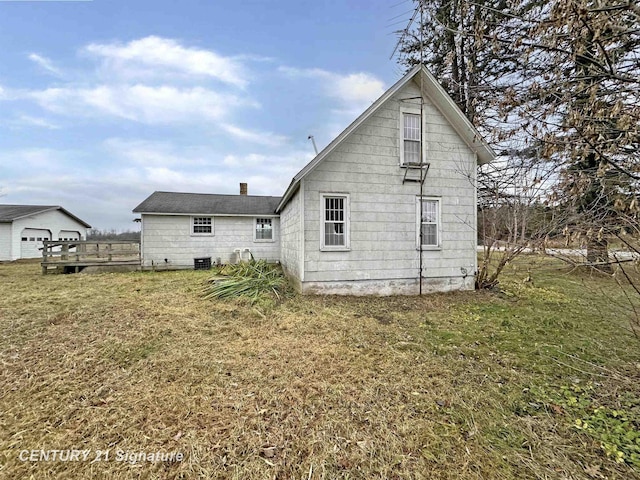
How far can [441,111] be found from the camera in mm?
8359

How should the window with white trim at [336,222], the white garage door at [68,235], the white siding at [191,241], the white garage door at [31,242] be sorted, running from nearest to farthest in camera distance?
the window with white trim at [336,222]
the white siding at [191,241]
the white garage door at [31,242]
the white garage door at [68,235]

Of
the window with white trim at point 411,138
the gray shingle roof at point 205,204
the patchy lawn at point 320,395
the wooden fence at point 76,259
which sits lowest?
the patchy lawn at point 320,395

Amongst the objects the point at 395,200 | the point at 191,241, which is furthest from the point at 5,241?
the point at 395,200

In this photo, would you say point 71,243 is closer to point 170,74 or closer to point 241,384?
point 170,74

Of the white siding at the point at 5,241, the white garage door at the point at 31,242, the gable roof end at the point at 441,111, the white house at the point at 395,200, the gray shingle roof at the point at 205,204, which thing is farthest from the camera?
the white garage door at the point at 31,242

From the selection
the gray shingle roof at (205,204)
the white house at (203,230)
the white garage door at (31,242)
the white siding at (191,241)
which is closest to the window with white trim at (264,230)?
the white house at (203,230)

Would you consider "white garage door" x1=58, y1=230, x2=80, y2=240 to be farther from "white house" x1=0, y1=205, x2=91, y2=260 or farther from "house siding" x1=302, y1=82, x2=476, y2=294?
"house siding" x1=302, y1=82, x2=476, y2=294

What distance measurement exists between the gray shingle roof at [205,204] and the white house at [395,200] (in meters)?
6.85

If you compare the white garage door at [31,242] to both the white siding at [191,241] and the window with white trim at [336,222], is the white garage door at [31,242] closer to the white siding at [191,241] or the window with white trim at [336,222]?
the white siding at [191,241]

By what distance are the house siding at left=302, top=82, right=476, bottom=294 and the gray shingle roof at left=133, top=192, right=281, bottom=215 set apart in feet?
25.8

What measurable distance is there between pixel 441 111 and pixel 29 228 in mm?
25995

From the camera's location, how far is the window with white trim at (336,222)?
304 inches

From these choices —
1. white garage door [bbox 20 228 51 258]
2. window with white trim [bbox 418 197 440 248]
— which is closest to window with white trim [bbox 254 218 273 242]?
window with white trim [bbox 418 197 440 248]

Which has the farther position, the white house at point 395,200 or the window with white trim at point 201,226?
the window with white trim at point 201,226
